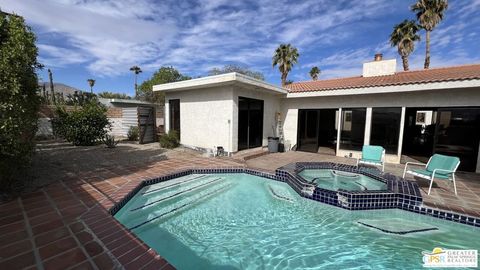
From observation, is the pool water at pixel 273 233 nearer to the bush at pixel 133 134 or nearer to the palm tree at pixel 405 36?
the bush at pixel 133 134

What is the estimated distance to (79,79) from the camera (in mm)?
34375

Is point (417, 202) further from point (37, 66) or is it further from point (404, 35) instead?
point (404, 35)

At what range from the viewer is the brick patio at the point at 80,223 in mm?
2246

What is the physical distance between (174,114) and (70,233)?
9.23m

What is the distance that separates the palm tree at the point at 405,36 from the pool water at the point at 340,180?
17.5 m

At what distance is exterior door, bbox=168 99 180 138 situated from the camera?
36.9 feet

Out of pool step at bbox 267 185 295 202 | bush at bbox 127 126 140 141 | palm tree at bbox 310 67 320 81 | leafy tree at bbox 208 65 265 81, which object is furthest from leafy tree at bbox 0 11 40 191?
palm tree at bbox 310 67 320 81

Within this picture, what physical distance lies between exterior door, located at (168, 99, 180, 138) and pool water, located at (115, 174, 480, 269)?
21.4 feet

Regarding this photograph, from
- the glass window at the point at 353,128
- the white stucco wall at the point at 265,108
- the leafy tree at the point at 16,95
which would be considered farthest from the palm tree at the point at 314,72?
the leafy tree at the point at 16,95

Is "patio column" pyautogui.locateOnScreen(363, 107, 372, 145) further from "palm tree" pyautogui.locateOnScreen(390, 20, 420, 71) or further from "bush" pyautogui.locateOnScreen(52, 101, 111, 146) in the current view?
"bush" pyautogui.locateOnScreen(52, 101, 111, 146)

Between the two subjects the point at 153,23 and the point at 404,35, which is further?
the point at 404,35

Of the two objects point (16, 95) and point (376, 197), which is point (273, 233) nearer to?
point (376, 197)

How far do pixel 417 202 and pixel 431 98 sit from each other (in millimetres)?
5700

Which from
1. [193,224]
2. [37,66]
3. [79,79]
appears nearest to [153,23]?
[37,66]
